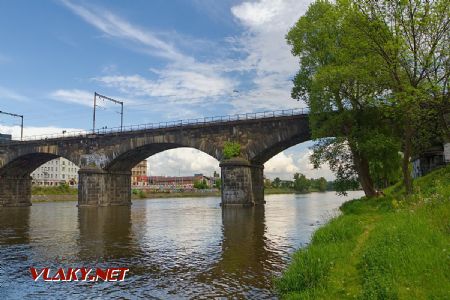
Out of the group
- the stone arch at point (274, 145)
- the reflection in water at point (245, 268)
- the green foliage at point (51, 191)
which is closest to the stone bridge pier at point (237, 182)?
the stone arch at point (274, 145)

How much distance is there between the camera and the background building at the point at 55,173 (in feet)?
454

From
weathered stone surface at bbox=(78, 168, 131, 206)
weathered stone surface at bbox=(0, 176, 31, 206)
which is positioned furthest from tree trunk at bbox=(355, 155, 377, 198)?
weathered stone surface at bbox=(0, 176, 31, 206)

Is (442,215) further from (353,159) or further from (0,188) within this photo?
(0,188)

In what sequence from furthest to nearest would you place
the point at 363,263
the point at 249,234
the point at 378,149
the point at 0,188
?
the point at 0,188 < the point at 378,149 < the point at 249,234 < the point at 363,263

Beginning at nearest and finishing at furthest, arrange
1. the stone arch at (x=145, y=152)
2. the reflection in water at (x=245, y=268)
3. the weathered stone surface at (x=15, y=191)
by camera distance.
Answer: the reflection in water at (x=245, y=268), the stone arch at (x=145, y=152), the weathered stone surface at (x=15, y=191)

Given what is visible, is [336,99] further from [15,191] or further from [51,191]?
[51,191]

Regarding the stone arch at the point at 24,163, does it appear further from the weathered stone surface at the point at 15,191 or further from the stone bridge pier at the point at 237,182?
the stone bridge pier at the point at 237,182

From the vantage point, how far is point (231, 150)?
44.6m

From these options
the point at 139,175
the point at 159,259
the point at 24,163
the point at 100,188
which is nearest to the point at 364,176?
the point at 159,259

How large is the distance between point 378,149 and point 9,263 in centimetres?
2155

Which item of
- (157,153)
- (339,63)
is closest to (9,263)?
(339,63)

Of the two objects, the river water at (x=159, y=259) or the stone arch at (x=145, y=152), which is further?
the stone arch at (x=145, y=152)

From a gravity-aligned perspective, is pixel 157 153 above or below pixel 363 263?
above

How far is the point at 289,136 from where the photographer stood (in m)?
42.4
